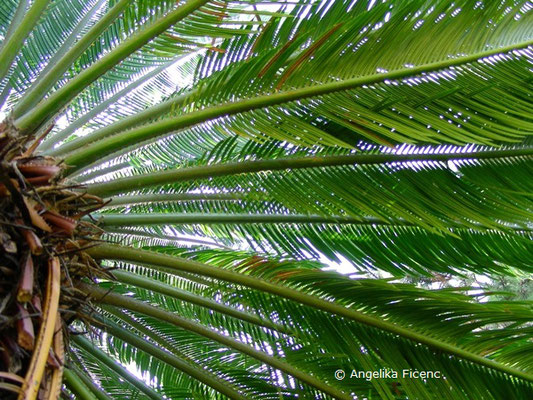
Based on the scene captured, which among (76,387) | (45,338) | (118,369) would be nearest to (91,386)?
(118,369)

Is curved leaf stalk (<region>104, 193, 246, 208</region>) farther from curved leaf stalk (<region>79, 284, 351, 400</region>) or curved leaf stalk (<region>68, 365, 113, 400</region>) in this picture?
curved leaf stalk (<region>68, 365, 113, 400</region>)

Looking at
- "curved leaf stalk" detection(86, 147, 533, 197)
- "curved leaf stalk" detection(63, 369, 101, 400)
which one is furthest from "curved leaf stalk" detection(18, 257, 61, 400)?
"curved leaf stalk" detection(63, 369, 101, 400)

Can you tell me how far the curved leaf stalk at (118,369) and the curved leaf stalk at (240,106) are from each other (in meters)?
1.13

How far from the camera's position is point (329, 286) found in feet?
8.21

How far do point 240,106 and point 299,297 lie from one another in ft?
2.66

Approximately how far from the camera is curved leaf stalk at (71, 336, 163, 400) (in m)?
3.08

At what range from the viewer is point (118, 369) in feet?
10.3

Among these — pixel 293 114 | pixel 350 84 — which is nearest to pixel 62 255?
pixel 293 114

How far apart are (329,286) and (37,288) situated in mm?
1172

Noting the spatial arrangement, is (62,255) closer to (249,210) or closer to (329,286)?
(329,286)

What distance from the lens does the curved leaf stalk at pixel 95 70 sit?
7.79ft

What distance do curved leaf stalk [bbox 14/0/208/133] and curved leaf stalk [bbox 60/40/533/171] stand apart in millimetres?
208

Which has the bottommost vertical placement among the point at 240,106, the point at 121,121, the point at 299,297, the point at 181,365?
the point at 181,365

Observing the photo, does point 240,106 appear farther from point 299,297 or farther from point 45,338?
point 45,338
